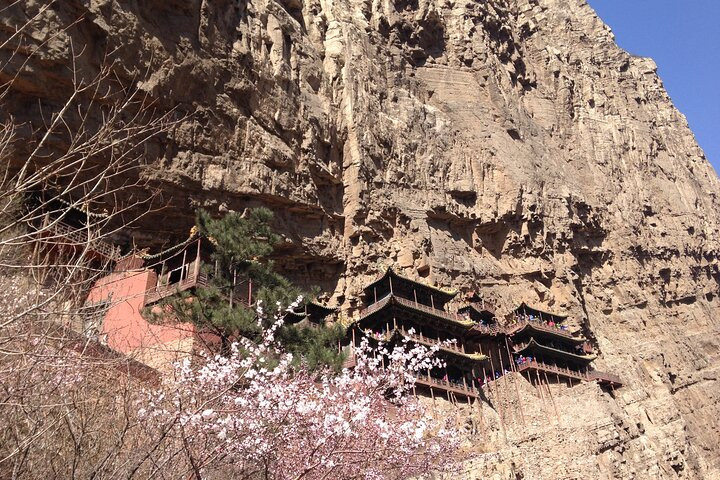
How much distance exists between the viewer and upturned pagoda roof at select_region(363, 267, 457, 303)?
2358cm

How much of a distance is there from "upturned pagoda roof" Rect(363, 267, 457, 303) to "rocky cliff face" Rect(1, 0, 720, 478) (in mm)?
1202

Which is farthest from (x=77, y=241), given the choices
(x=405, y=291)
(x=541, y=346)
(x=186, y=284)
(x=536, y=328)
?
(x=536, y=328)

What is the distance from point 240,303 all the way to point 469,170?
72.0 ft

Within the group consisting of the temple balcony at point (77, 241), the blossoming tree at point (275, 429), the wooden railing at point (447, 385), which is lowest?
the wooden railing at point (447, 385)

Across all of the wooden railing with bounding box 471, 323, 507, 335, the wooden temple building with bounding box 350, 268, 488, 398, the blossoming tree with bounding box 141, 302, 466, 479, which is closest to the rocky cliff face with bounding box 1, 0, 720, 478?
the wooden temple building with bounding box 350, 268, 488, 398

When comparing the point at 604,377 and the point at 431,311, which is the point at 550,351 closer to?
the point at 604,377

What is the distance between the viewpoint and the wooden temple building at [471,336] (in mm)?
22469

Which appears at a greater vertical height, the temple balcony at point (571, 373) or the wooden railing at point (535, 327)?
the wooden railing at point (535, 327)

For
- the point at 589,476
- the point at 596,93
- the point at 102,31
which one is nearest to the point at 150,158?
the point at 102,31

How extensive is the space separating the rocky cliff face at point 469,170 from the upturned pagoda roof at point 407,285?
1202 mm

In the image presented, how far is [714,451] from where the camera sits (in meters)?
29.3

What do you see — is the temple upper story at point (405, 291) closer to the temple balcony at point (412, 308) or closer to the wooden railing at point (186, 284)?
the temple balcony at point (412, 308)

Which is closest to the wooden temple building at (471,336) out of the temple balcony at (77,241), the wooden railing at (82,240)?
the wooden railing at (82,240)

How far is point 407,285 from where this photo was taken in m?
24.2
